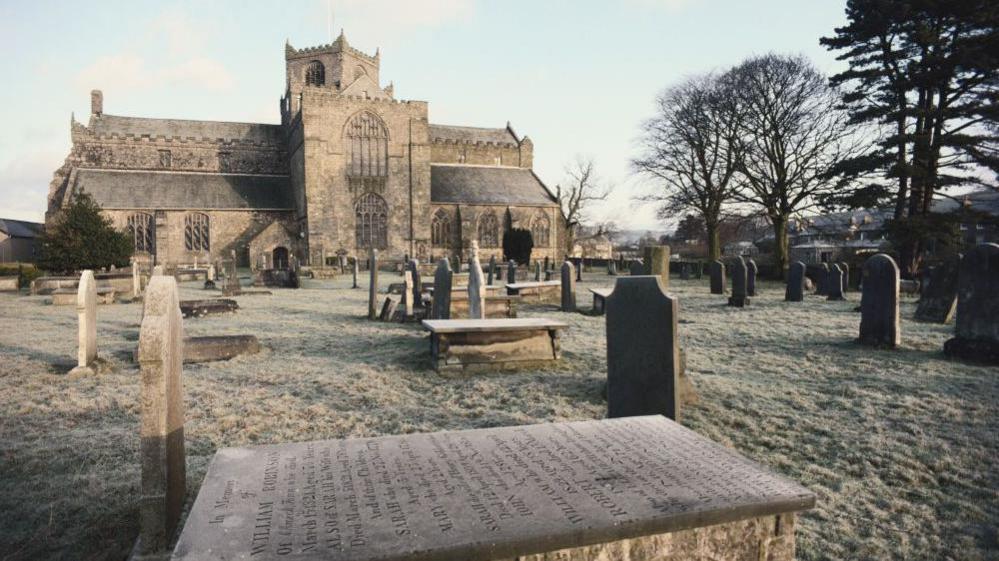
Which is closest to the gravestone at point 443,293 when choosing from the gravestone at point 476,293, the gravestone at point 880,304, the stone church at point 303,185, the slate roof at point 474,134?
the gravestone at point 476,293

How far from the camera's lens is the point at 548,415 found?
16.7ft

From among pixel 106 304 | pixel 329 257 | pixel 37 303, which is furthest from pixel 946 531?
pixel 329 257

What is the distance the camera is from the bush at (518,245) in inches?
1438

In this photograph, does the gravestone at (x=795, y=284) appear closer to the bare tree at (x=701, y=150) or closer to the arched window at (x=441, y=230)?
the bare tree at (x=701, y=150)

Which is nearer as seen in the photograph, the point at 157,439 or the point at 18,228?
the point at 157,439

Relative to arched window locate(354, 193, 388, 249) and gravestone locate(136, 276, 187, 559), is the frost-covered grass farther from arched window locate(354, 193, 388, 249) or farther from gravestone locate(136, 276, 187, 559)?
arched window locate(354, 193, 388, 249)

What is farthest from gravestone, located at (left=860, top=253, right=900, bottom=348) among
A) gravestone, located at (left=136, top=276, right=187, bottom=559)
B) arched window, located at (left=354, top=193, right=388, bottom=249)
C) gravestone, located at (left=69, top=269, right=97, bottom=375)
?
arched window, located at (left=354, top=193, right=388, bottom=249)

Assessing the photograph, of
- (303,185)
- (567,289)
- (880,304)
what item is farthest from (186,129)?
(880,304)

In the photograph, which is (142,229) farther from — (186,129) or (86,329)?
(86,329)

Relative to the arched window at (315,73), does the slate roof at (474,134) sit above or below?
below

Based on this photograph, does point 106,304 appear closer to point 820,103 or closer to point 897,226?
point 897,226

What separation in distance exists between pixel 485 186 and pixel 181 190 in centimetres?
2120

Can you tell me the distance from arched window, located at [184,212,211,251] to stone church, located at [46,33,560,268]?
0.22 ft

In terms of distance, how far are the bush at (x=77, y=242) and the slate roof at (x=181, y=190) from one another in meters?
15.2
